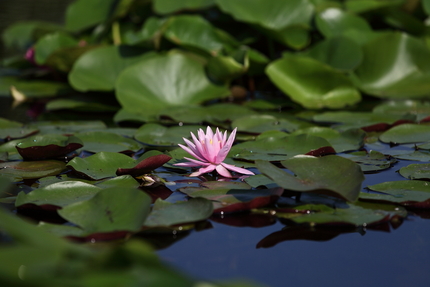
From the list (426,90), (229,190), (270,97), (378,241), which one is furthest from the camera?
(270,97)

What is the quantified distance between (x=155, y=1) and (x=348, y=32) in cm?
144

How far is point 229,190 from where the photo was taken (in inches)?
54.2

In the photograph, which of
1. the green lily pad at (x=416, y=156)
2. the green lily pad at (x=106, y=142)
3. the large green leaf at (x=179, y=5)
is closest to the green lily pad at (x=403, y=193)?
the green lily pad at (x=416, y=156)

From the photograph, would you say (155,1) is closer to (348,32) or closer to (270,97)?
(270,97)

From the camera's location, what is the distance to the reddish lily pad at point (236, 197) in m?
1.26

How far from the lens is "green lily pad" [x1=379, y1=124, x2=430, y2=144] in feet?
6.34

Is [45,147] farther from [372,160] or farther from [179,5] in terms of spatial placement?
[179,5]

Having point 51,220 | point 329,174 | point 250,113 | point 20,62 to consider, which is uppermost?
point 329,174

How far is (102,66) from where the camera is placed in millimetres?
3037

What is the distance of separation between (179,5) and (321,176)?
2511 mm

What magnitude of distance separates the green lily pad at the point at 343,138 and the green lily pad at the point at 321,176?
1.45ft

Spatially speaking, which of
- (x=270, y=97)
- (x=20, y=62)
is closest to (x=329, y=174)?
(x=270, y=97)

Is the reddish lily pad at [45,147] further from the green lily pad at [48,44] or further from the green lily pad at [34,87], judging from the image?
the green lily pad at [48,44]

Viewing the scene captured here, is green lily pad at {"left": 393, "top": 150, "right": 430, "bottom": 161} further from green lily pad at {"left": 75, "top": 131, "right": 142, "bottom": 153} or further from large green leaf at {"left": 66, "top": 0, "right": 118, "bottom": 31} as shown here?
large green leaf at {"left": 66, "top": 0, "right": 118, "bottom": 31}
